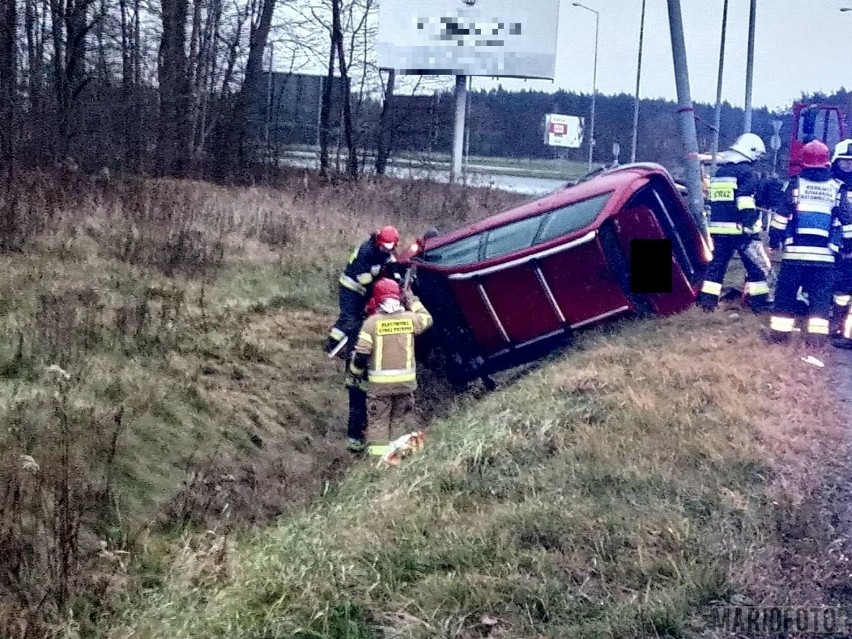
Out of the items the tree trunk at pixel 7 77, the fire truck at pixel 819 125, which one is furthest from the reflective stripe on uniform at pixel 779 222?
the fire truck at pixel 819 125

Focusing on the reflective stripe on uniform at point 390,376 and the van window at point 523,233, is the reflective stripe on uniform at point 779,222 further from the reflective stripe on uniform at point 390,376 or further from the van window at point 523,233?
the reflective stripe on uniform at point 390,376

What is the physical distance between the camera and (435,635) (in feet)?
12.1

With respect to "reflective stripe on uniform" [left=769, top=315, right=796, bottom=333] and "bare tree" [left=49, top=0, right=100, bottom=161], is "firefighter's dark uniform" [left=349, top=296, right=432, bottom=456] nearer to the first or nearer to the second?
"reflective stripe on uniform" [left=769, top=315, right=796, bottom=333]

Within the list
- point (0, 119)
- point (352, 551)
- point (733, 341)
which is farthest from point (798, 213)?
point (0, 119)

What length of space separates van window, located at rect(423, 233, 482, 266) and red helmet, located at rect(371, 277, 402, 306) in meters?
1.23

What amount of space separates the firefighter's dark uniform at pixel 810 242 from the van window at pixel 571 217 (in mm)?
1675

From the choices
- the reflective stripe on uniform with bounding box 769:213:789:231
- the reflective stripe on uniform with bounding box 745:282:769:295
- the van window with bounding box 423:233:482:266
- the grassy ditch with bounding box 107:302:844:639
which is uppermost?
the reflective stripe on uniform with bounding box 769:213:789:231

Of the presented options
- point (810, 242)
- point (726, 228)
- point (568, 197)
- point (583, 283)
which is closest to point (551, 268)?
point (583, 283)

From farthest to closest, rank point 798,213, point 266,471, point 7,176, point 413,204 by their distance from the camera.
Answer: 1. point 413,204
2. point 7,176
3. point 798,213
4. point 266,471

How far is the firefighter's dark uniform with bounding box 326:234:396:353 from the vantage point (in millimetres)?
7438

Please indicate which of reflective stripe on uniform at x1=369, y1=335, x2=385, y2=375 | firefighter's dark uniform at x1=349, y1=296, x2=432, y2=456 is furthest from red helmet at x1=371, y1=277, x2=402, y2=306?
reflective stripe on uniform at x1=369, y1=335, x2=385, y2=375

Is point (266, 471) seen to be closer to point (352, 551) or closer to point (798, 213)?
point (352, 551)

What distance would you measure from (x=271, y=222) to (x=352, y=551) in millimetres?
7320

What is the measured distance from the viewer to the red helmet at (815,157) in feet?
26.2
